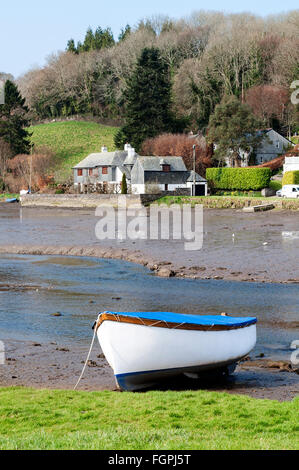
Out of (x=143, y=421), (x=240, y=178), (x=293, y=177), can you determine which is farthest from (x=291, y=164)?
(x=143, y=421)

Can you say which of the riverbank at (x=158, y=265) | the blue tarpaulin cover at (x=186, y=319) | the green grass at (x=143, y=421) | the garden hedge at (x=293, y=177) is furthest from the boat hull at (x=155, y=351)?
the garden hedge at (x=293, y=177)

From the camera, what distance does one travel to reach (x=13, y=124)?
103875 millimetres

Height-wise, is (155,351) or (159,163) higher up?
(159,163)

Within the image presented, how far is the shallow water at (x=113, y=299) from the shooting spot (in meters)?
19.4

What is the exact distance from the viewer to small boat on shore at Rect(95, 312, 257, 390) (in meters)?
13.4

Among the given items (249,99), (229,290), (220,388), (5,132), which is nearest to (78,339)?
(220,388)

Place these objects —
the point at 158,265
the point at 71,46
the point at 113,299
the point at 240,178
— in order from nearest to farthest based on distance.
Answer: the point at 113,299
the point at 158,265
the point at 240,178
the point at 71,46

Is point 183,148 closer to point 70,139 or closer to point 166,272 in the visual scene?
point 70,139

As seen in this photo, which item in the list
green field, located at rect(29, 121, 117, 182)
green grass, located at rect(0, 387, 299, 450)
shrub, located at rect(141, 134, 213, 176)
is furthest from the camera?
green field, located at rect(29, 121, 117, 182)

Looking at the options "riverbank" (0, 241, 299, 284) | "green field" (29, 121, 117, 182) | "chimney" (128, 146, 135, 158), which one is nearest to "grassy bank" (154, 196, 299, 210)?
"chimney" (128, 146, 135, 158)

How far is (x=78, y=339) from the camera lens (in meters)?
18.5

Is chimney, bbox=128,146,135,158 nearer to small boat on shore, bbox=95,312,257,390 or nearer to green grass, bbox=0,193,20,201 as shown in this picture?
green grass, bbox=0,193,20,201

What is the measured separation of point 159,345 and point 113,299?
1135cm

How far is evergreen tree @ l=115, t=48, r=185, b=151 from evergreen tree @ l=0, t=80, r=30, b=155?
17866 millimetres
